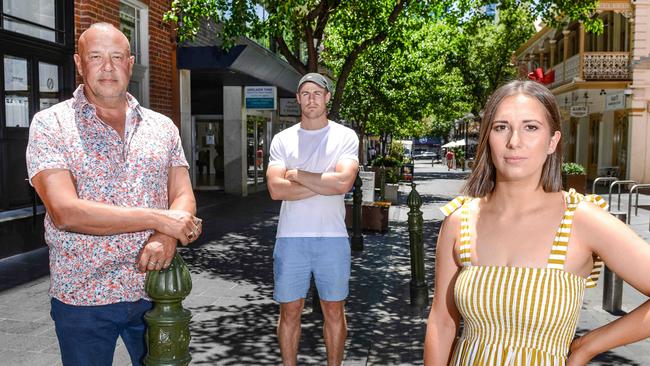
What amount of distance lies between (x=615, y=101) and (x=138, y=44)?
18694mm

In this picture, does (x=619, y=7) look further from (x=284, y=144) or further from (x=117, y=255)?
(x=117, y=255)

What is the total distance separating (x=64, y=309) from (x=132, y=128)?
710 millimetres

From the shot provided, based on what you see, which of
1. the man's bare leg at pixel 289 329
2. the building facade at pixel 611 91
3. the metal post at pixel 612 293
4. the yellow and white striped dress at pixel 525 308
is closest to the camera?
the yellow and white striped dress at pixel 525 308

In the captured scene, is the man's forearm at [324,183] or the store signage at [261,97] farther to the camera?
the store signage at [261,97]

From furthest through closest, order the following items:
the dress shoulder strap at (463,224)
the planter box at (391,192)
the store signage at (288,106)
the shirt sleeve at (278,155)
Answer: the store signage at (288,106), the planter box at (391,192), the shirt sleeve at (278,155), the dress shoulder strap at (463,224)

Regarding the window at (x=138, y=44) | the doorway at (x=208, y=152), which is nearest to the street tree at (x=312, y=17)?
the window at (x=138, y=44)

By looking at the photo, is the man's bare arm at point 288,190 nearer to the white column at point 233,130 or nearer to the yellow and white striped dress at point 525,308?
the yellow and white striped dress at point 525,308

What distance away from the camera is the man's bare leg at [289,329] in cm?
387

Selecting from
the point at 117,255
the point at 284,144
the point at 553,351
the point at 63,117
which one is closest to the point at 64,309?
the point at 117,255

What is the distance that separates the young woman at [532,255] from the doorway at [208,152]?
18298 millimetres

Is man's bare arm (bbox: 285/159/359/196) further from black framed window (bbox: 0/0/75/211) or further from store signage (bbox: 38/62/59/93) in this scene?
store signage (bbox: 38/62/59/93)

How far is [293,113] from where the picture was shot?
71.2 feet

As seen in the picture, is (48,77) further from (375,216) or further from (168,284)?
(168,284)

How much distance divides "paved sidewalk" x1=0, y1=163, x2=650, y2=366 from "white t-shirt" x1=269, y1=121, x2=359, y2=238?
126cm
